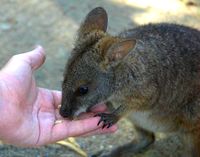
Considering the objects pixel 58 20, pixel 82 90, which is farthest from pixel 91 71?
pixel 58 20

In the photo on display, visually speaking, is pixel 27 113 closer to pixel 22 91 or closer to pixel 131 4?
pixel 22 91

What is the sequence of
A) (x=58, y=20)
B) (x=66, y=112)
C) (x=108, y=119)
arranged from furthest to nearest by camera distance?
1. (x=58, y=20)
2. (x=108, y=119)
3. (x=66, y=112)

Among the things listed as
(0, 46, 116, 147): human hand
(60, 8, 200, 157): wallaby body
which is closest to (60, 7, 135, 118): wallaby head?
(60, 8, 200, 157): wallaby body

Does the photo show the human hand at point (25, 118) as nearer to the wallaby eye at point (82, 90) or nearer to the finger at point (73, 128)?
the finger at point (73, 128)

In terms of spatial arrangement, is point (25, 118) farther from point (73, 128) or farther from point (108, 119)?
point (108, 119)

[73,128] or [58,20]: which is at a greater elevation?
[73,128]

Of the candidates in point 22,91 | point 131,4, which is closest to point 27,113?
point 22,91

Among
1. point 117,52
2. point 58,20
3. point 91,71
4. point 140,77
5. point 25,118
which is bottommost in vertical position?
point 58,20
